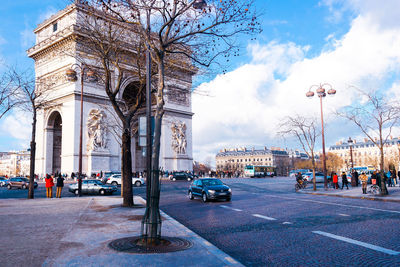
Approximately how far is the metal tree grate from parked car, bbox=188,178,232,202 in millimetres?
11208

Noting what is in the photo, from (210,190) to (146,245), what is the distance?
12.1 metres

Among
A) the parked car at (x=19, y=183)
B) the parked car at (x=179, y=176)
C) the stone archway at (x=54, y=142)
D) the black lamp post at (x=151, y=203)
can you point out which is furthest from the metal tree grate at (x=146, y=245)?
the stone archway at (x=54, y=142)

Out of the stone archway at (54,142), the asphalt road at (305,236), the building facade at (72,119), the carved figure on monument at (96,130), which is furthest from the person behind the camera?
the stone archway at (54,142)

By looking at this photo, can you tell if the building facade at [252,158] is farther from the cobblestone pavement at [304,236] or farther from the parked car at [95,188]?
the cobblestone pavement at [304,236]

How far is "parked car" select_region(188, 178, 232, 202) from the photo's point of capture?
758 inches

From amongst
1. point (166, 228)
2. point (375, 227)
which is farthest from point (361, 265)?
point (166, 228)

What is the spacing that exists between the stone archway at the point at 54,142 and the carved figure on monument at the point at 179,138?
1522cm

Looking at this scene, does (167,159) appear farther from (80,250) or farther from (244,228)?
(80,250)

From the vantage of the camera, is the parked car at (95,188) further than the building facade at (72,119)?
No

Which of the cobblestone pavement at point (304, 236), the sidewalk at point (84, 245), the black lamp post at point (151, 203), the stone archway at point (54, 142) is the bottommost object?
the cobblestone pavement at point (304, 236)

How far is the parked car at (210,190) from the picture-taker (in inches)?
758

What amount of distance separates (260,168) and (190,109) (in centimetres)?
3127

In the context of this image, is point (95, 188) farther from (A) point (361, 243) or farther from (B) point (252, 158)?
(B) point (252, 158)

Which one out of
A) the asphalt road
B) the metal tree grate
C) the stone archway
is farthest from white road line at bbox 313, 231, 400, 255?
the stone archway
